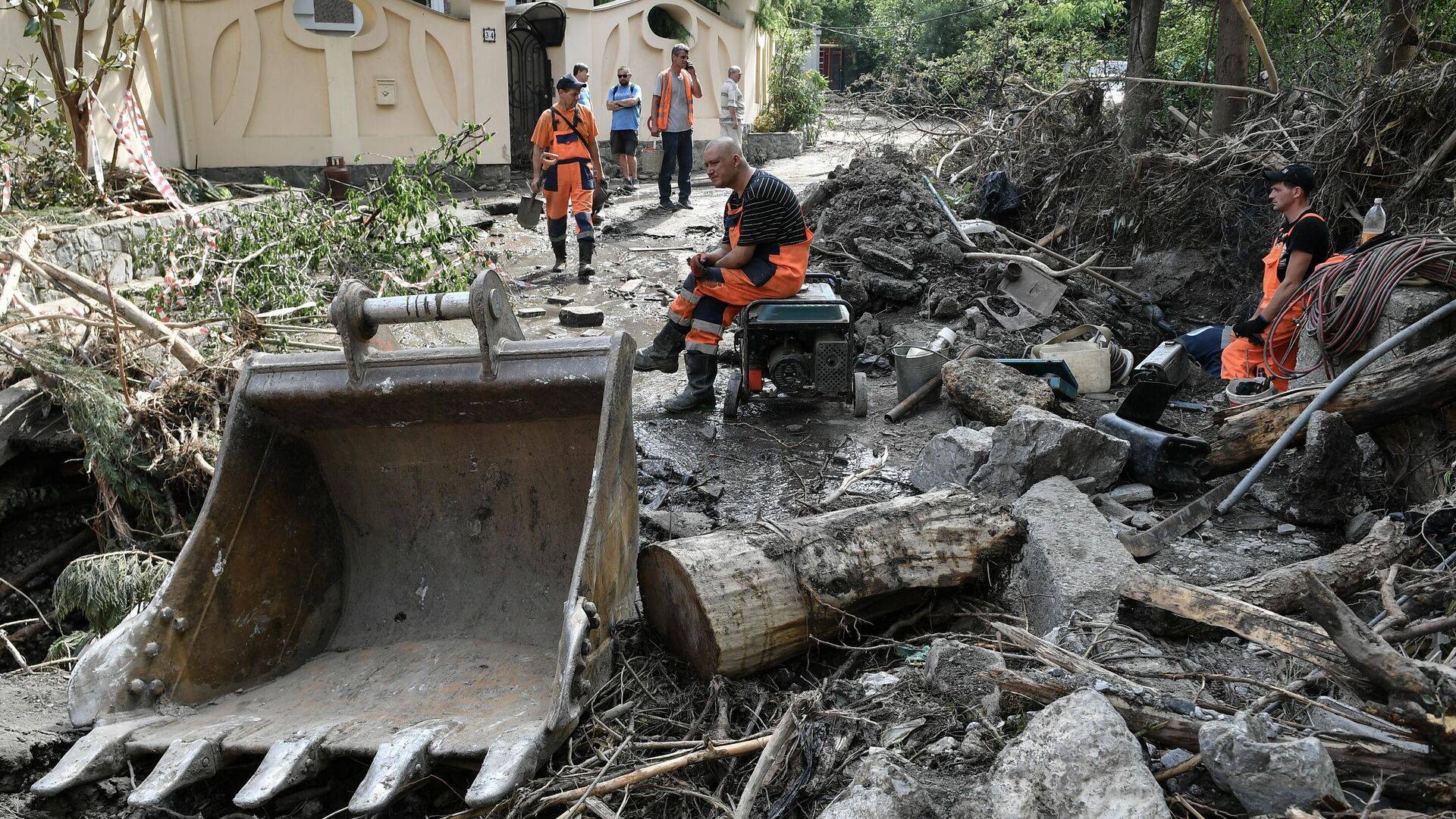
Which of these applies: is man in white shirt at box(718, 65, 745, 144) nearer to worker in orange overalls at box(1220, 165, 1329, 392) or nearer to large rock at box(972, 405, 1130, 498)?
worker in orange overalls at box(1220, 165, 1329, 392)

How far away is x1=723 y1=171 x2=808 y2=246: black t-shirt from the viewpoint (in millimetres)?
5836

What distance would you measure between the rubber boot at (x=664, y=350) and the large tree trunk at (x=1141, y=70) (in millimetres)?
5470

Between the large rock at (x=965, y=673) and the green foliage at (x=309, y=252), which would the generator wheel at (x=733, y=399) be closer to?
the green foliage at (x=309, y=252)

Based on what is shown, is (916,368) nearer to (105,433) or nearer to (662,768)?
(662,768)

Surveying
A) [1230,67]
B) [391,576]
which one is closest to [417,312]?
[391,576]

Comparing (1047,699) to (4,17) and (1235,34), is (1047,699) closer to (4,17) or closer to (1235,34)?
(1235,34)

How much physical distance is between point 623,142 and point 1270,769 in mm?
13000

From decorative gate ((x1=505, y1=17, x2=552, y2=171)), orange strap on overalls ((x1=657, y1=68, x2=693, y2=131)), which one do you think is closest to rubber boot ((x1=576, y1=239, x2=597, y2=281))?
orange strap on overalls ((x1=657, y1=68, x2=693, y2=131))

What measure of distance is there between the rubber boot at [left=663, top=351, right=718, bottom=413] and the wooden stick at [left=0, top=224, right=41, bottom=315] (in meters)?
3.35

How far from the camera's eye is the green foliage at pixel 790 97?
19078 millimetres

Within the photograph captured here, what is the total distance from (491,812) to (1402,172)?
22.7ft

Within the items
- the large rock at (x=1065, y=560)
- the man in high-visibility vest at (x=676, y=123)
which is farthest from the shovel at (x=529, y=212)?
the large rock at (x=1065, y=560)

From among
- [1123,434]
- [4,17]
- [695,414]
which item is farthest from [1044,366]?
[4,17]

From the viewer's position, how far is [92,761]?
250cm
